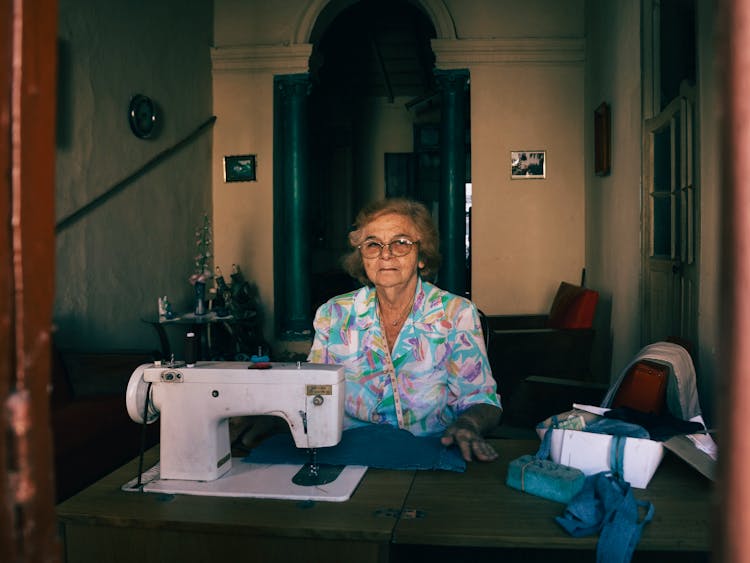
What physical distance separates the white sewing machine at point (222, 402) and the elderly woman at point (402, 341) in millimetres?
599

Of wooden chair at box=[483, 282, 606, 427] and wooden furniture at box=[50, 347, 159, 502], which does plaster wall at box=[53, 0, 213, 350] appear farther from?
wooden chair at box=[483, 282, 606, 427]

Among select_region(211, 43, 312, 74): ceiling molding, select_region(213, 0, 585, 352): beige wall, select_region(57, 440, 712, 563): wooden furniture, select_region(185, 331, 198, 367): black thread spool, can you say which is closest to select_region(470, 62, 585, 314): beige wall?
select_region(213, 0, 585, 352): beige wall

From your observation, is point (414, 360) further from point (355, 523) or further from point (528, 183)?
point (528, 183)

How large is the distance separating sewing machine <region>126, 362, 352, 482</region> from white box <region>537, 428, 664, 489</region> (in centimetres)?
53

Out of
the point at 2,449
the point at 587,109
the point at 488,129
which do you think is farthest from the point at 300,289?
the point at 2,449

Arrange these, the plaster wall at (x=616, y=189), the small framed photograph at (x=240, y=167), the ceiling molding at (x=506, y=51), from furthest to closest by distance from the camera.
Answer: the small framed photograph at (x=240, y=167) → the ceiling molding at (x=506, y=51) → the plaster wall at (x=616, y=189)

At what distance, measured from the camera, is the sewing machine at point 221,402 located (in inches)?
63.1

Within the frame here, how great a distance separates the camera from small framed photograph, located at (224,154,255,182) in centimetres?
646

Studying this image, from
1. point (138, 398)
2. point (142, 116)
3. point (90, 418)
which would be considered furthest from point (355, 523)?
Result: point (142, 116)

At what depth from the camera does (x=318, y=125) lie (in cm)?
949

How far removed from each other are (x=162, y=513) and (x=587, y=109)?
5345 mm

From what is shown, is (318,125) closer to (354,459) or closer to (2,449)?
(354,459)

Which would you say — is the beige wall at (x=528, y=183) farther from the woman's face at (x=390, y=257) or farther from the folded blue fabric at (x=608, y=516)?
the folded blue fabric at (x=608, y=516)

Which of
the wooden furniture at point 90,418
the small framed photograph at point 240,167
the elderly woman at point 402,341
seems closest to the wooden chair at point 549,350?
the elderly woman at point 402,341
